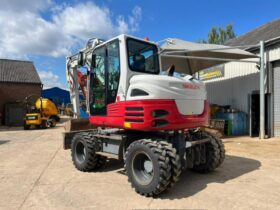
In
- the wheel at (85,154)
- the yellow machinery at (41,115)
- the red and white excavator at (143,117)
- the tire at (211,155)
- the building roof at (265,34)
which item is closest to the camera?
the red and white excavator at (143,117)

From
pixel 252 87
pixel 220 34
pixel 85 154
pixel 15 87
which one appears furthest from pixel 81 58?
pixel 220 34

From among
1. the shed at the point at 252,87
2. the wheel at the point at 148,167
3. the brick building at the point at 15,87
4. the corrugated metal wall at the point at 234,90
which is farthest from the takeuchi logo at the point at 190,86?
the brick building at the point at 15,87

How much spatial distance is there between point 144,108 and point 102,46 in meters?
2.15

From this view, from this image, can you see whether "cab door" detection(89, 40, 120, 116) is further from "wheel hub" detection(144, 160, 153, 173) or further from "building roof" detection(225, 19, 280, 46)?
"building roof" detection(225, 19, 280, 46)

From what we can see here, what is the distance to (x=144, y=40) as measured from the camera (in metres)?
6.34

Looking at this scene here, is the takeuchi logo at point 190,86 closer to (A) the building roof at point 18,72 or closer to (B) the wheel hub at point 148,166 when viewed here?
(B) the wheel hub at point 148,166

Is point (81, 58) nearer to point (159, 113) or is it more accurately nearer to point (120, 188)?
point (159, 113)

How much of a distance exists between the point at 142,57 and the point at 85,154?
2.68 meters

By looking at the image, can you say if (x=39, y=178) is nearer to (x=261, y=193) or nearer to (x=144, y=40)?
(x=144, y=40)

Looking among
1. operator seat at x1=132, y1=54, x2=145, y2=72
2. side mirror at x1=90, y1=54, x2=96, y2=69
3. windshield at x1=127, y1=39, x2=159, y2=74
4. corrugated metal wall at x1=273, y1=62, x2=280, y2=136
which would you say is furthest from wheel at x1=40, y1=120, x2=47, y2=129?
operator seat at x1=132, y1=54, x2=145, y2=72

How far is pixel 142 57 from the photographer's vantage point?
6.16 meters

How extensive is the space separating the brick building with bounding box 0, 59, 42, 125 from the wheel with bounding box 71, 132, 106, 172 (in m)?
19.2

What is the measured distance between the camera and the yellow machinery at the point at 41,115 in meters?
19.8

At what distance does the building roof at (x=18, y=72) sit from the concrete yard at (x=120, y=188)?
2094cm
